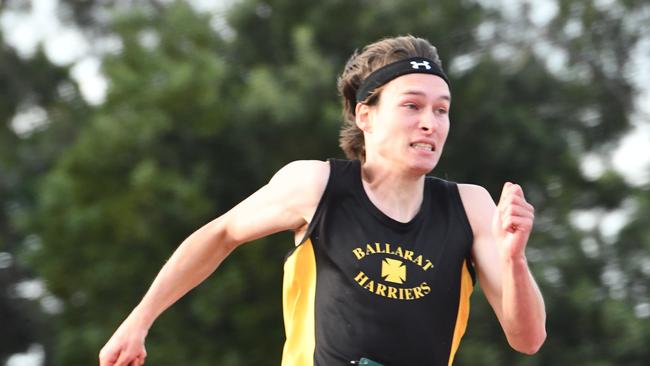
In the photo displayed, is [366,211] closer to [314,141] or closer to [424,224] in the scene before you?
[424,224]

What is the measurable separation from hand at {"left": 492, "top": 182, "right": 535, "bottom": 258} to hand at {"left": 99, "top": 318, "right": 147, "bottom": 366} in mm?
1160

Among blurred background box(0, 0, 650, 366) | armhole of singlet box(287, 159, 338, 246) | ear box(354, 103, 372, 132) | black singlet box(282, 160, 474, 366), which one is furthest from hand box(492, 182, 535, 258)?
blurred background box(0, 0, 650, 366)

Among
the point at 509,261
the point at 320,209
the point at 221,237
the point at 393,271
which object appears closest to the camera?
the point at 509,261

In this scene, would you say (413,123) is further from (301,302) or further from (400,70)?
(301,302)

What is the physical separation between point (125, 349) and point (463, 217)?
1102 mm

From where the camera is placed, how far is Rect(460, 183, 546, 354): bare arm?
3.51m

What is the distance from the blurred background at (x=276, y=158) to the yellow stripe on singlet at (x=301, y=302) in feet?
24.6

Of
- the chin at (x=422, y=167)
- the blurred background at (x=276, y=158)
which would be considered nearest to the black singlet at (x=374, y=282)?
the chin at (x=422, y=167)

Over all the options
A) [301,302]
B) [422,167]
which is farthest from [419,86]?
[301,302]

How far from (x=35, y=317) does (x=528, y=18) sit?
21.5 ft

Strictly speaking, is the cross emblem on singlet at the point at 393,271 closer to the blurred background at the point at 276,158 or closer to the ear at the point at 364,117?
the ear at the point at 364,117

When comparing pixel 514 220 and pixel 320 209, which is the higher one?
pixel 320 209

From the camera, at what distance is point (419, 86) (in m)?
3.98

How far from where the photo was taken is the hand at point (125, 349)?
3.91m
